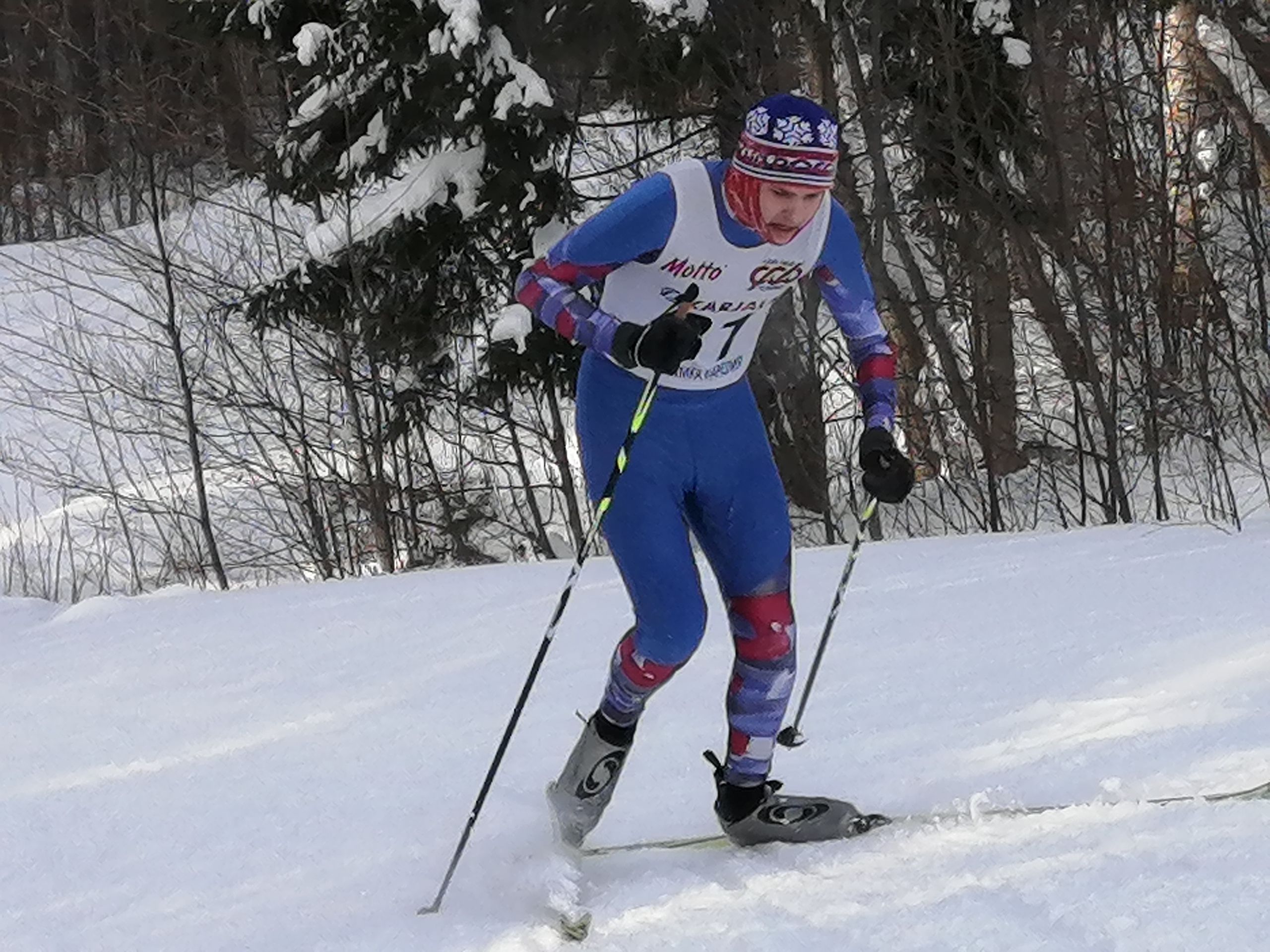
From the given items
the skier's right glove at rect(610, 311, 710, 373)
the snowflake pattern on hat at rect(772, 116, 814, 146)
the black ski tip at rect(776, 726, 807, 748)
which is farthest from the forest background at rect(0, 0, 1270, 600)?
the skier's right glove at rect(610, 311, 710, 373)

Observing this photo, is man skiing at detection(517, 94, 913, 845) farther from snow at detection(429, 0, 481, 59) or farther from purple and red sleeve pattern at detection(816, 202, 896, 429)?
snow at detection(429, 0, 481, 59)

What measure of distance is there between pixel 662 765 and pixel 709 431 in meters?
1.23

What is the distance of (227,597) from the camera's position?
6.60 m

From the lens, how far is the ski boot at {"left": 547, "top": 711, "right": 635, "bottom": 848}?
2.88 metres

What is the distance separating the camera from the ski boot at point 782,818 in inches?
114

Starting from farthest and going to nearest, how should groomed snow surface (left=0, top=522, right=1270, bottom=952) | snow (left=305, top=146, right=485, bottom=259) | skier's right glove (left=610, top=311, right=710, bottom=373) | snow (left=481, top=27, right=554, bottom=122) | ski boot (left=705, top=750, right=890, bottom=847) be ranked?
snow (left=305, top=146, right=485, bottom=259)
snow (left=481, top=27, right=554, bottom=122)
ski boot (left=705, top=750, right=890, bottom=847)
skier's right glove (left=610, top=311, right=710, bottom=373)
groomed snow surface (left=0, top=522, right=1270, bottom=952)

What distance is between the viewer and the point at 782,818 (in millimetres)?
2916

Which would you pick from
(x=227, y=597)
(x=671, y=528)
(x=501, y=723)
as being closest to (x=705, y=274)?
(x=671, y=528)

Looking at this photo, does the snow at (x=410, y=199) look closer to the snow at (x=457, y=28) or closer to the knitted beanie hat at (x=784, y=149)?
the snow at (x=457, y=28)

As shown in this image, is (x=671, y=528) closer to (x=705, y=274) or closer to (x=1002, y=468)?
(x=705, y=274)

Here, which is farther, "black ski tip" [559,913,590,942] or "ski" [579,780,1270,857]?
"ski" [579,780,1270,857]

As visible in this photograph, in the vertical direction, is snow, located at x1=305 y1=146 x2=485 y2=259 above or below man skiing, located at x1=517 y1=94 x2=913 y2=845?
above

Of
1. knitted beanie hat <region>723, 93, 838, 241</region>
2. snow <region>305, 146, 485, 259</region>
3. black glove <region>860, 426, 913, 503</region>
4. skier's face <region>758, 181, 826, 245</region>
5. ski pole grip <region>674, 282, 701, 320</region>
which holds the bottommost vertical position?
black glove <region>860, 426, 913, 503</region>

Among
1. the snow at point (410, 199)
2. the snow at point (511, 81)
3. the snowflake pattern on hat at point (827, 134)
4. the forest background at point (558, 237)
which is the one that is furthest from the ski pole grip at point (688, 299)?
the snow at point (410, 199)
